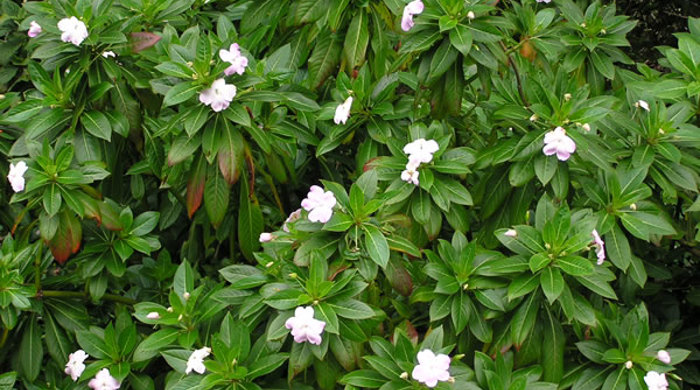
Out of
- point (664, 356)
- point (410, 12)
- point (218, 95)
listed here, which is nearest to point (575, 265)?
point (664, 356)

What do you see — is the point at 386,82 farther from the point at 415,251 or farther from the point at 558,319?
the point at 558,319

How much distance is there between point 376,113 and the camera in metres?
2.82

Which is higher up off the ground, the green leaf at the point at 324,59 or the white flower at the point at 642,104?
the green leaf at the point at 324,59

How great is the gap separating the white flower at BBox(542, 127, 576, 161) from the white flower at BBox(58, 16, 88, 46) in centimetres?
157

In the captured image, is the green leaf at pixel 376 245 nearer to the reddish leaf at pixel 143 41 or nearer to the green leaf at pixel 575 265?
the green leaf at pixel 575 265

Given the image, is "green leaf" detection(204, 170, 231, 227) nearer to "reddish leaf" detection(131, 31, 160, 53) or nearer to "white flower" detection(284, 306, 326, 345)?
"reddish leaf" detection(131, 31, 160, 53)

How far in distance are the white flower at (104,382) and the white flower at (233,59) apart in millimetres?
1068

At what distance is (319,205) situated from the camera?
229 cm

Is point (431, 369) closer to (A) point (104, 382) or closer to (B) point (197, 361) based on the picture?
(B) point (197, 361)

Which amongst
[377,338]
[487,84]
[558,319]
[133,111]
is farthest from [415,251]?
[133,111]

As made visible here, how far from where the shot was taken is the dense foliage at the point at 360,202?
2.29 metres

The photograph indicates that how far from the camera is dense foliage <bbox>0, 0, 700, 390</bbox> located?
229cm

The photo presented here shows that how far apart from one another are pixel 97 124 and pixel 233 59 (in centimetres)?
57

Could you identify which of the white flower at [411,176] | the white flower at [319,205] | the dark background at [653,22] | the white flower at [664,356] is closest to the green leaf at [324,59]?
the white flower at [411,176]
